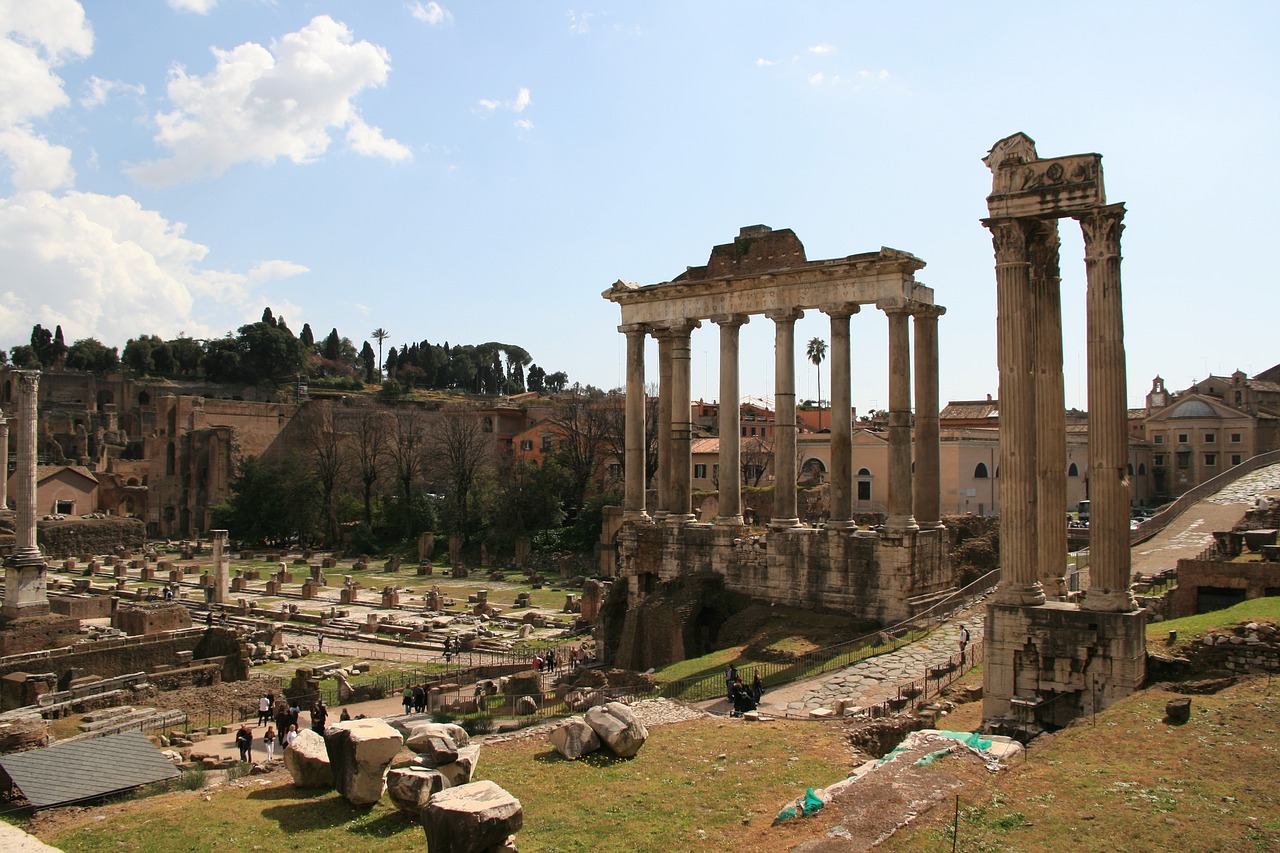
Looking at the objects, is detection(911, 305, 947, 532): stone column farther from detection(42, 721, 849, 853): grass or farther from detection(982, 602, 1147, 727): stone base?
detection(42, 721, 849, 853): grass

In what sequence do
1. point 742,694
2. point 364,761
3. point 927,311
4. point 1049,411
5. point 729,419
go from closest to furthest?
point 364,761
point 1049,411
point 742,694
point 927,311
point 729,419

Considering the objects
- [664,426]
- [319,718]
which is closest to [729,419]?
[664,426]

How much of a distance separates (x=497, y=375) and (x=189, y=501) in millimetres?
55647

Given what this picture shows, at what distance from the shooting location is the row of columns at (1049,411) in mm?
13133

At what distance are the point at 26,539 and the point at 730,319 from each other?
23894 mm

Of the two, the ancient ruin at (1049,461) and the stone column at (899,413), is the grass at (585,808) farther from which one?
the stone column at (899,413)

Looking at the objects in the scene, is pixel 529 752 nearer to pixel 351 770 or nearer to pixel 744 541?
pixel 351 770

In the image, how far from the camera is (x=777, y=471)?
23.5 meters

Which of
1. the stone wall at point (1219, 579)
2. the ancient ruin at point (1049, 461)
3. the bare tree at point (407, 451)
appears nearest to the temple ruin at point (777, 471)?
the stone wall at point (1219, 579)

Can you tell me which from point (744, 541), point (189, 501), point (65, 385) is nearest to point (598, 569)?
point (744, 541)

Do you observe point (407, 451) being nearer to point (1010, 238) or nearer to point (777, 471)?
point (777, 471)

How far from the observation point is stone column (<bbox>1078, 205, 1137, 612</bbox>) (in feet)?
42.9

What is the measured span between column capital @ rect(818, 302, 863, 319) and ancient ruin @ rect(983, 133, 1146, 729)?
774cm

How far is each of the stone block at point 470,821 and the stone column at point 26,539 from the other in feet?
89.0
